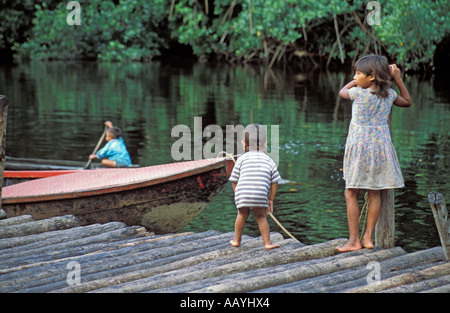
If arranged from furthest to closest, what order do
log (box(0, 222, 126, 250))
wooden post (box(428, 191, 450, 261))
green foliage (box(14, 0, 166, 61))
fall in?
1. green foliage (box(14, 0, 166, 61))
2. log (box(0, 222, 126, 250))
3. wooden post (box(428, 191, 450, 261))

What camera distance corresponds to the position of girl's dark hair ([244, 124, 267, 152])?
5.88 m

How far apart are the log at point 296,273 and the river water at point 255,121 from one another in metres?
3.77

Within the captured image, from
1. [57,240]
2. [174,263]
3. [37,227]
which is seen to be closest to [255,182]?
[174,263]

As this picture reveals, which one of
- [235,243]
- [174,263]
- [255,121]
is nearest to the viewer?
[174,263]

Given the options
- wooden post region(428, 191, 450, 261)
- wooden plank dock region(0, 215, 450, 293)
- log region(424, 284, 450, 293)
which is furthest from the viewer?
wooden post region(428, 191, 450, 261)

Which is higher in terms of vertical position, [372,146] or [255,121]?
[372,146]

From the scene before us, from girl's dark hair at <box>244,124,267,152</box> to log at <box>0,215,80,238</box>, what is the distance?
80.0 inches

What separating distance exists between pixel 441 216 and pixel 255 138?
5.05ft

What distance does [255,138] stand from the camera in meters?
5.87

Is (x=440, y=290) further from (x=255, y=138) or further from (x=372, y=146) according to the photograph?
(x=255, y=138)

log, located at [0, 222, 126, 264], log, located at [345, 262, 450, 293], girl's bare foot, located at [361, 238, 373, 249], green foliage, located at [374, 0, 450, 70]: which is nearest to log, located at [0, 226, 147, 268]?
log, located at [0, 222, 126, 264]

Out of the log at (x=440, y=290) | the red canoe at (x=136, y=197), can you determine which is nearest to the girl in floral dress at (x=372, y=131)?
the log at (x=440, y=290)

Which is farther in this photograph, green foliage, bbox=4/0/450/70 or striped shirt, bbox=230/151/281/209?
green foliage, bbox=4/0/450/70

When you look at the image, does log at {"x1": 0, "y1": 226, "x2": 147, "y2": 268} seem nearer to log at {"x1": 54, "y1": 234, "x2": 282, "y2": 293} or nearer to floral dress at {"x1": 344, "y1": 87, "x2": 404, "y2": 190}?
→ log at {"x1": 54, "y1": 234, "x2": 282, "y2": 293}
